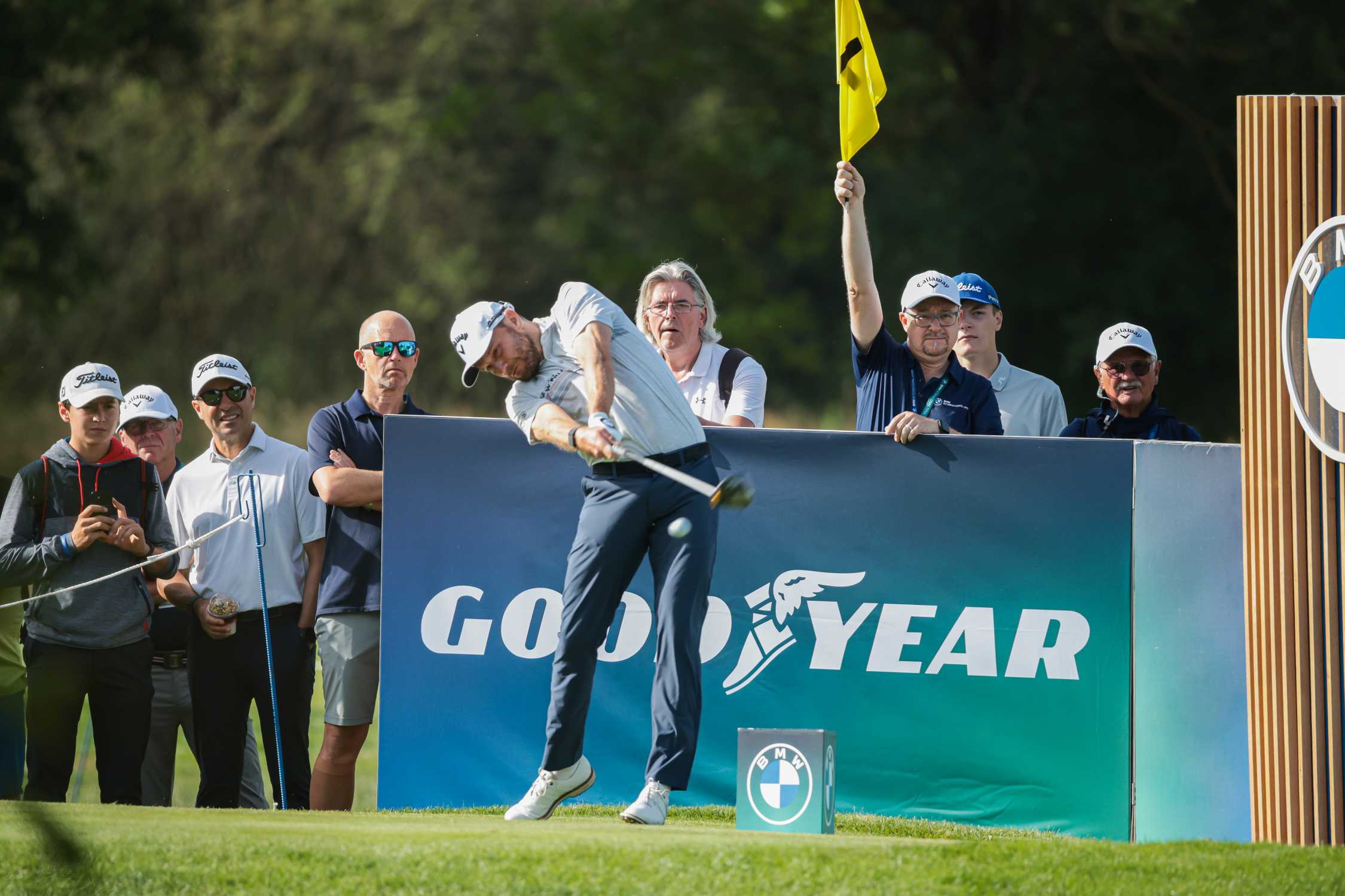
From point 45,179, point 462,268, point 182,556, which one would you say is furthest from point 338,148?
point 182,556

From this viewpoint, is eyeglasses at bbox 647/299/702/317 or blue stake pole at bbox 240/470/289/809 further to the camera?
eyeglasses at bbox 647/299/702/317

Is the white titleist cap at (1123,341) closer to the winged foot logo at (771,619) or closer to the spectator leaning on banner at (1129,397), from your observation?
the spectator leaning on banner at (1129,397)

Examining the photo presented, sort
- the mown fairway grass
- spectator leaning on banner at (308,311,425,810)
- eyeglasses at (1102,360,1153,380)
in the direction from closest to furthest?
the mown fairway grass, spectator leaning on banner at (308,311,425,810), eyeglasses at (1102,360,1153,380)

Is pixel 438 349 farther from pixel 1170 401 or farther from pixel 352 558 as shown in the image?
pixel 352 558

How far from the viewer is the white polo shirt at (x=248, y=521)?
7016 millimetres

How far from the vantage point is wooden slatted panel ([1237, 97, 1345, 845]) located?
229 inches

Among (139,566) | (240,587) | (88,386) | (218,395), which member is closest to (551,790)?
(240,587)

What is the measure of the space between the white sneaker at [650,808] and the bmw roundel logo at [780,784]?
0.33 metres

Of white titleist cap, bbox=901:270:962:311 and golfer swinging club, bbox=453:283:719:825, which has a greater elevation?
white titleist cap, bbox=901:270:962:311

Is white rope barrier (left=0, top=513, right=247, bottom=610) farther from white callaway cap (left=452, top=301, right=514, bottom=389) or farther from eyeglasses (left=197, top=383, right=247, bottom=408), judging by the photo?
white callaway cap (left=452, top=301, right=514, bottom=389)

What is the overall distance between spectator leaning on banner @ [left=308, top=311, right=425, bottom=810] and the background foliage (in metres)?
7.44

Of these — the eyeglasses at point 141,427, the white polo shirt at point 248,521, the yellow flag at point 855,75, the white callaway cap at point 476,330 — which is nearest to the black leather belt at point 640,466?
the white callaway cap at point 476,330

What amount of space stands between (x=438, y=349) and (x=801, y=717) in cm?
2787

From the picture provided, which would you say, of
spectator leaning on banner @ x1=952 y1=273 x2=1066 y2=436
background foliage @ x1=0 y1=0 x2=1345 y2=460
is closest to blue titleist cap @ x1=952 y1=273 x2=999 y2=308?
spectator leaning on banner @ x1=952 y1=273 x2=1066 y2=436
